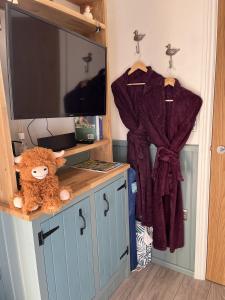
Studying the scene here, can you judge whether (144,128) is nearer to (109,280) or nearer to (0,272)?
(109,280)

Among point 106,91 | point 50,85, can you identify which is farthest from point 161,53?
point 50,85

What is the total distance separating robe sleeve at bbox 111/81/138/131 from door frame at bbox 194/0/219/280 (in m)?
0.50

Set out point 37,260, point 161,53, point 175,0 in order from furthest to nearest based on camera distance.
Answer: point 161,53, point 175,0, point 37,260

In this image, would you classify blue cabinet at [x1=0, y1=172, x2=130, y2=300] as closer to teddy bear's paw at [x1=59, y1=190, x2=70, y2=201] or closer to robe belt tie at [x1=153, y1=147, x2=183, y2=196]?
teddy bear's paw at [x1=59, y1=190, x2=70, y2=201]

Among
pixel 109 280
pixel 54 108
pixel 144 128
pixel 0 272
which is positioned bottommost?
pixel 109 280

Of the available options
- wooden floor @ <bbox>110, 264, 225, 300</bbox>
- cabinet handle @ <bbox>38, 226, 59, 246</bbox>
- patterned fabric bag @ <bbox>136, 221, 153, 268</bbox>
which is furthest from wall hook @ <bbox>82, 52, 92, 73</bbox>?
wooden floor @ <bbox>110, 264, 225, 300</bbox>

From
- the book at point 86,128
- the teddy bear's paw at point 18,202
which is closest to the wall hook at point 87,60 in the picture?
the book at point 86,128

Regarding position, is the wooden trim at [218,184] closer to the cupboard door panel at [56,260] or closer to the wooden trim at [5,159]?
the cupboard door panel at [56,260]

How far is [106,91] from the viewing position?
5.70ft

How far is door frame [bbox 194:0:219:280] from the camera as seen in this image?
1591 millimetres

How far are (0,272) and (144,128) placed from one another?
4.24ft

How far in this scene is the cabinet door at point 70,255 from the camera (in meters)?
Answer: 1.22

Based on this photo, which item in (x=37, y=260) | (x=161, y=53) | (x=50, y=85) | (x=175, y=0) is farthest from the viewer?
(x=161, y=53)

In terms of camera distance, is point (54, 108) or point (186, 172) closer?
point (54, 108)
